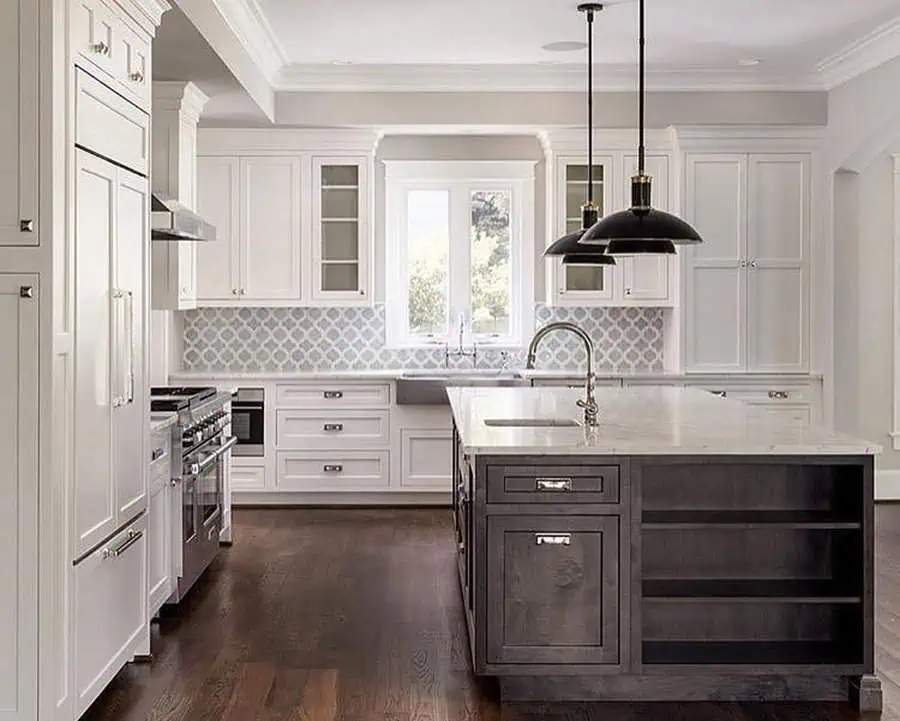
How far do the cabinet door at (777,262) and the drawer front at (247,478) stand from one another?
131 inches

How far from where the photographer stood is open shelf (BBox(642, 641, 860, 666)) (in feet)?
12.0

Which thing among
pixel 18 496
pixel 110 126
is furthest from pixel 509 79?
pixel 18 496

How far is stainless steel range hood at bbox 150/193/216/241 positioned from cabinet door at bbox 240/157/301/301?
5.79 ft

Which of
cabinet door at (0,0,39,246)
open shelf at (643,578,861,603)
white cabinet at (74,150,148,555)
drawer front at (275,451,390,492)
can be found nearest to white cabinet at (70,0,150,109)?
cabinet door at (0,0,39,246)

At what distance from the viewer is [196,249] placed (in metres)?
7.21

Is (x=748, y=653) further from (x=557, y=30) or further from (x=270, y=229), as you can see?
(x=270, y=229)

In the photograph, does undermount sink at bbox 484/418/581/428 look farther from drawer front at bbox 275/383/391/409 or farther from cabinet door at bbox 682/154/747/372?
cabinet door at bbox 682/154/747/372

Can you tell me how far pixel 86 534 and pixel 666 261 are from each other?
16.4ft

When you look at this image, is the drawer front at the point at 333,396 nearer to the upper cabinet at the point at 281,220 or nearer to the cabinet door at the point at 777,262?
the upper cabinet at the point at 281,220

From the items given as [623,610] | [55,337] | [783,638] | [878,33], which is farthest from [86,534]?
[878,33]

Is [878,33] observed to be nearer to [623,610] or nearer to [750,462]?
[750,462]

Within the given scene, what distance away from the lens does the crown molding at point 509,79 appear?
7070 mm

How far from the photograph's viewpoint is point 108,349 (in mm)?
3611

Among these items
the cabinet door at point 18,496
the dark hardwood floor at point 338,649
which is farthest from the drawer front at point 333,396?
the cabinet door at point 18,496
